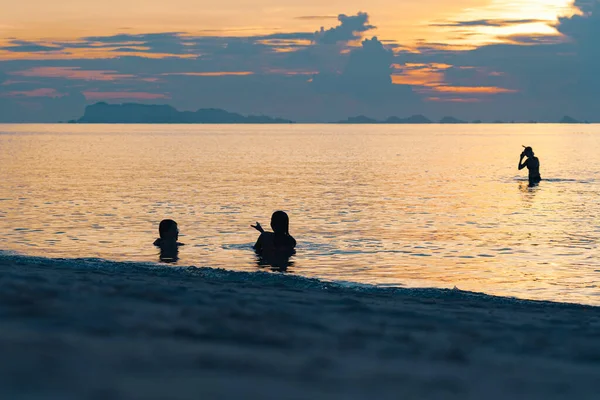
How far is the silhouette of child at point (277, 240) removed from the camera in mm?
21844

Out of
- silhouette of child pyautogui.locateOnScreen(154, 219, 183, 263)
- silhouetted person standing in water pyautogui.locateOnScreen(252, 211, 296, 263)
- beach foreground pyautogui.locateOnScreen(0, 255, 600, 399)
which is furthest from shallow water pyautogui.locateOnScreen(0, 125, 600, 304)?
beach foreground pyautogui.locateOnScreen(0, 255, 600, 399)

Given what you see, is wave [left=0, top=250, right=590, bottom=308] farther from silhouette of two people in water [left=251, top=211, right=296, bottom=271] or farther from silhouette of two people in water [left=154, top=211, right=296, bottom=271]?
silhouette of two people in water [left=251, top=211, right=296, bottom=271]

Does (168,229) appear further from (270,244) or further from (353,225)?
(353,225)

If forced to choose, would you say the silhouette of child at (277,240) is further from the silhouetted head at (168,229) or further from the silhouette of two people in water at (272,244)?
the silhouetted head at (168,229)

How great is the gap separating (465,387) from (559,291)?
10909mm

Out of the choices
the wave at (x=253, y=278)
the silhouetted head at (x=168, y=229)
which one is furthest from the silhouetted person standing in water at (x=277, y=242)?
the wave at (x=253, y=278)

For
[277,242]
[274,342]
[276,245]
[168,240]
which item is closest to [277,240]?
[277,242]

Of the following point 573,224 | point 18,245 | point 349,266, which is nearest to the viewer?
point 349,266


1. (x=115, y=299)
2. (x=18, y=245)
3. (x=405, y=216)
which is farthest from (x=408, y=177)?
(x=115, y=299)

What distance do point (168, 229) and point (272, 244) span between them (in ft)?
11.1

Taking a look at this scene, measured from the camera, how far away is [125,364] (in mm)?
7992

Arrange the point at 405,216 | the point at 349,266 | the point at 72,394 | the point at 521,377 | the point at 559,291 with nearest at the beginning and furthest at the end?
1. the point at 72,394
2. the point at 521,377
3. the point at 559,291
4. the point at 349,266
5. the point at 405,216

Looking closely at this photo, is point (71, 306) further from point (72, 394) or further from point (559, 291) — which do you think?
point (559, 291)

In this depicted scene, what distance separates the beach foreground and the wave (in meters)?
0.22
